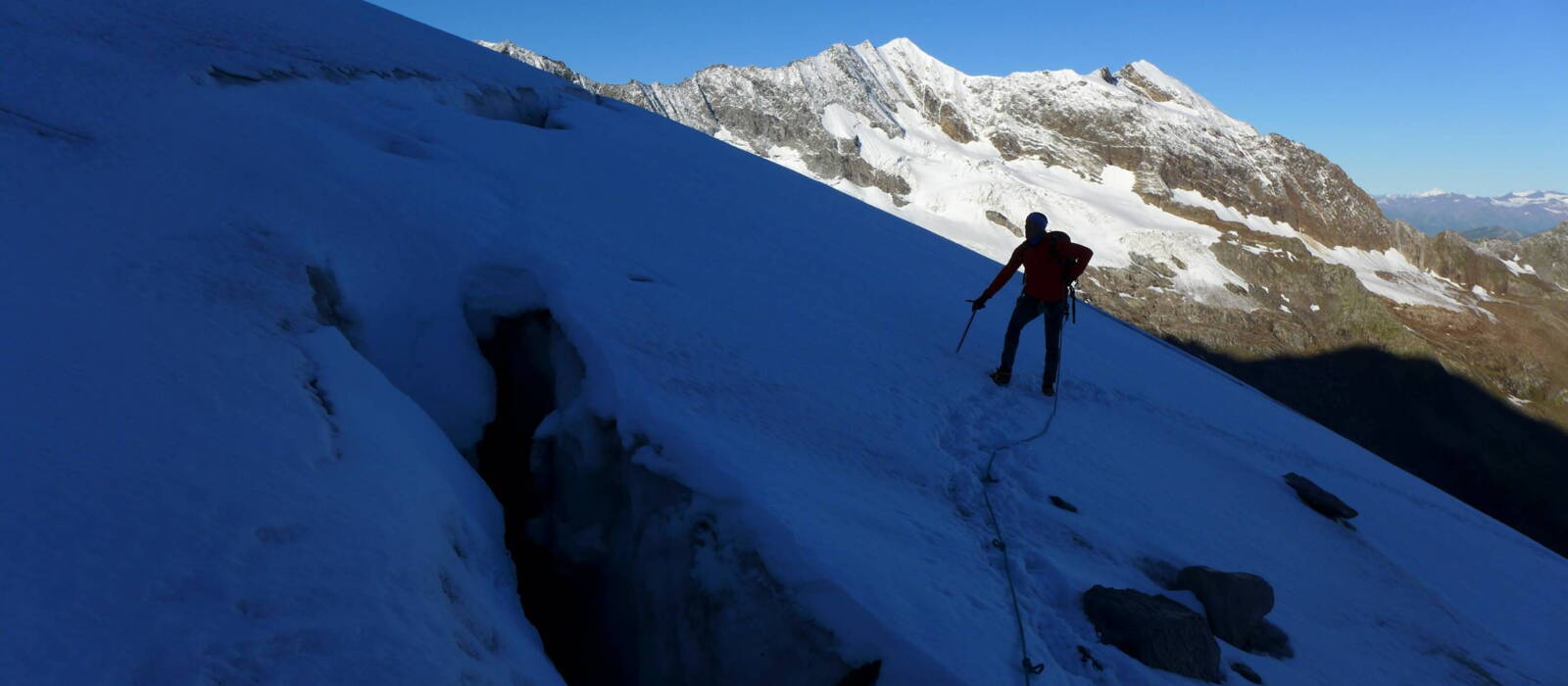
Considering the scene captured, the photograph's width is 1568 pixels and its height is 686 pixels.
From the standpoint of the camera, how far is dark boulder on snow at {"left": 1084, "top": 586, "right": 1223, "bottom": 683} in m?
4.07

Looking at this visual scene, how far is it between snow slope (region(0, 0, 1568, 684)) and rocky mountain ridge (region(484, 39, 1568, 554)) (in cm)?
6954

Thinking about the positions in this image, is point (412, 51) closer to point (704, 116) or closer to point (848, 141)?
point (848, 141)

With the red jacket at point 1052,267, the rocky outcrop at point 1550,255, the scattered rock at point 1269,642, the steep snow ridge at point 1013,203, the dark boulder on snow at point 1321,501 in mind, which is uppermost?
the rocky outcrop at point 1550,255

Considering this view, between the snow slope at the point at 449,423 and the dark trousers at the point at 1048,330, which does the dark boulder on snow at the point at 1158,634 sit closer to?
the snow slope at the point at 449,423

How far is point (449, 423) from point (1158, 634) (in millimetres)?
4688

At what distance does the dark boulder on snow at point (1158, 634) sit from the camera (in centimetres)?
407

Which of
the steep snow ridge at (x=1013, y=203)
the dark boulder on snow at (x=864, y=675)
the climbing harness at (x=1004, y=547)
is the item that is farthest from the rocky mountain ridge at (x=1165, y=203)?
the dark boulder on snow at (x=864, y=675)

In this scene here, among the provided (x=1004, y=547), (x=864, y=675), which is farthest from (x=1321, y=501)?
(x=864, y=675)

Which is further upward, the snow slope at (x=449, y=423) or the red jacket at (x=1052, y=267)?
the red jacket at (x=1052, y=267)

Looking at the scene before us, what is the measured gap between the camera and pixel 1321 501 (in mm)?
7598

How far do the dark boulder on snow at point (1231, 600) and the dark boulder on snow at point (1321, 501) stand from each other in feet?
11.0

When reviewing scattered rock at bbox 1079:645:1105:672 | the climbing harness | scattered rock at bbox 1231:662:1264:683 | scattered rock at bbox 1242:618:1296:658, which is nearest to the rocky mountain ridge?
the climbing harness

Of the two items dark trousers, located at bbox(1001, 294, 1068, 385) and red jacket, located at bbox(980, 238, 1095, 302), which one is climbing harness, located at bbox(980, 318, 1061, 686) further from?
red jacket, located at bbox(980, 238, 1095, 302)

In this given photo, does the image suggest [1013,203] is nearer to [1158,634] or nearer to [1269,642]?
[1269,642]
